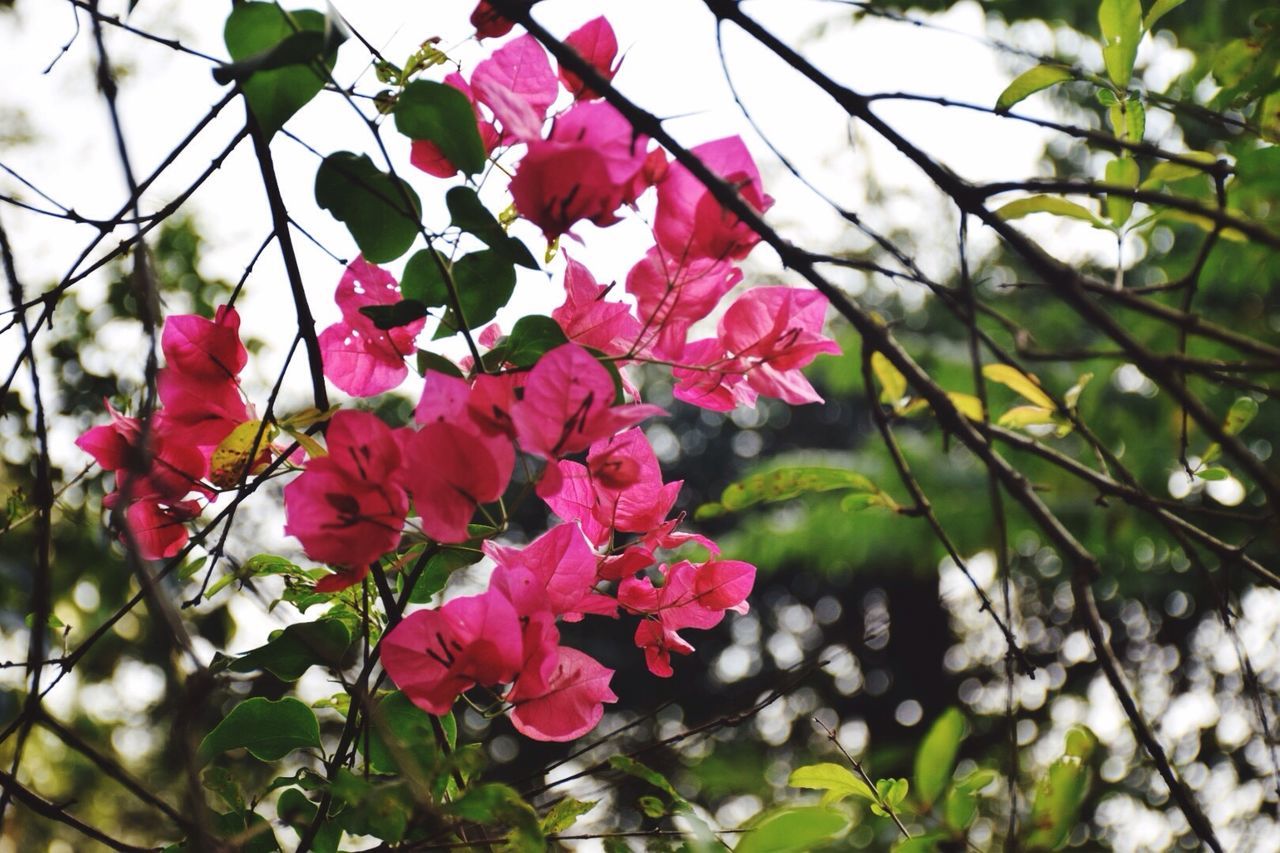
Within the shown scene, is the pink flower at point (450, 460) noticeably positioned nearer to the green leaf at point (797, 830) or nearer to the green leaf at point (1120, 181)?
the green leaf at point (797, 830)

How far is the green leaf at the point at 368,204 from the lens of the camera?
1.58 feet

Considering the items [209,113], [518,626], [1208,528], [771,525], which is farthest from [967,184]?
[771,525]

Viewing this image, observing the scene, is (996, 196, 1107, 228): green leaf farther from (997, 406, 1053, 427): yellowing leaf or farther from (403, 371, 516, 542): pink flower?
(403, 371, 516, 542): pink flower

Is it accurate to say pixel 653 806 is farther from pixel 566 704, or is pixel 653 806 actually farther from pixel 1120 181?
pixel 1120 181

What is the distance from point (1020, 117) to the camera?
440 millimetres

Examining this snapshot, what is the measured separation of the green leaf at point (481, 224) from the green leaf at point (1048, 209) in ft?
1.07

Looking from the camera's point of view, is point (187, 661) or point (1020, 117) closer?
point (187, 661)

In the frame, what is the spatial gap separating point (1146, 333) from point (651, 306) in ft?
10.7

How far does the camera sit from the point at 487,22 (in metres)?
0.56

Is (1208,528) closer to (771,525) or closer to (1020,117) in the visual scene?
(771,525)

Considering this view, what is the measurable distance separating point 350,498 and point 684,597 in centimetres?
21

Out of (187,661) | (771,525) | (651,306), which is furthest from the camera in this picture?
(771,525)

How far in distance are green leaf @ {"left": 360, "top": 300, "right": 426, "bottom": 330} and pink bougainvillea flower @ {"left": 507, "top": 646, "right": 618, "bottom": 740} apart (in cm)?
17

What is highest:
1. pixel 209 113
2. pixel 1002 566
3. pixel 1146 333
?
pixel 1146 333
